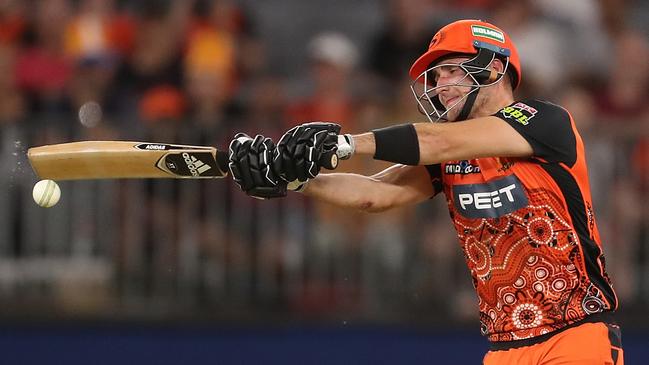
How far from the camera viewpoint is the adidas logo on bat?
5832 mm

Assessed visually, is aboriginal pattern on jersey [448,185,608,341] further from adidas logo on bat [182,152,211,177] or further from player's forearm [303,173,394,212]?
adidas logo on bat [182,152,211,177]

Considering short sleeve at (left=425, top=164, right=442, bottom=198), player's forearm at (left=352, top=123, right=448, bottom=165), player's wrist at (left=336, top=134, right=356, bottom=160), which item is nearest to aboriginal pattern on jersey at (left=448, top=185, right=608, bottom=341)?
player's forearm at (left=352, top=123, right=448, bottom=165)

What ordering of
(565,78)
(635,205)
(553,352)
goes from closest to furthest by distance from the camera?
1. (553,352)
2. (635,205)
3. (565,78)

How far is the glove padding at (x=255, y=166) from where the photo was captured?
5418mm

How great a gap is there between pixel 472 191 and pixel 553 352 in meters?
0.80

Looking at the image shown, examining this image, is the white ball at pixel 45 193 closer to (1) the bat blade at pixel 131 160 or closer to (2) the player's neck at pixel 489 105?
(1) the bat blade at pixel 131 160

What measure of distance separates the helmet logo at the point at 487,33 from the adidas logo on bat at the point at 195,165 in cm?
137

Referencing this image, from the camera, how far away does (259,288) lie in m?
9.23

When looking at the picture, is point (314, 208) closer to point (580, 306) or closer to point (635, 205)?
point (635, 205)

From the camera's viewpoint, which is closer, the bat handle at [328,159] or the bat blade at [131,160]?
the bat handle at [328,159]

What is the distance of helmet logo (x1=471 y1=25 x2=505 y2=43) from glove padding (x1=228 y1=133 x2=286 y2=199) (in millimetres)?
1116

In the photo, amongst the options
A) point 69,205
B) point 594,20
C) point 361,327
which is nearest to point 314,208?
point 361,327

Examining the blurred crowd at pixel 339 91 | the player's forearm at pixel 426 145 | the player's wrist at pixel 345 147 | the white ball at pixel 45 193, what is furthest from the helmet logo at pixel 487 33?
the blurred crowd at pixel 339 91

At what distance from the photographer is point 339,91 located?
9586 mm
